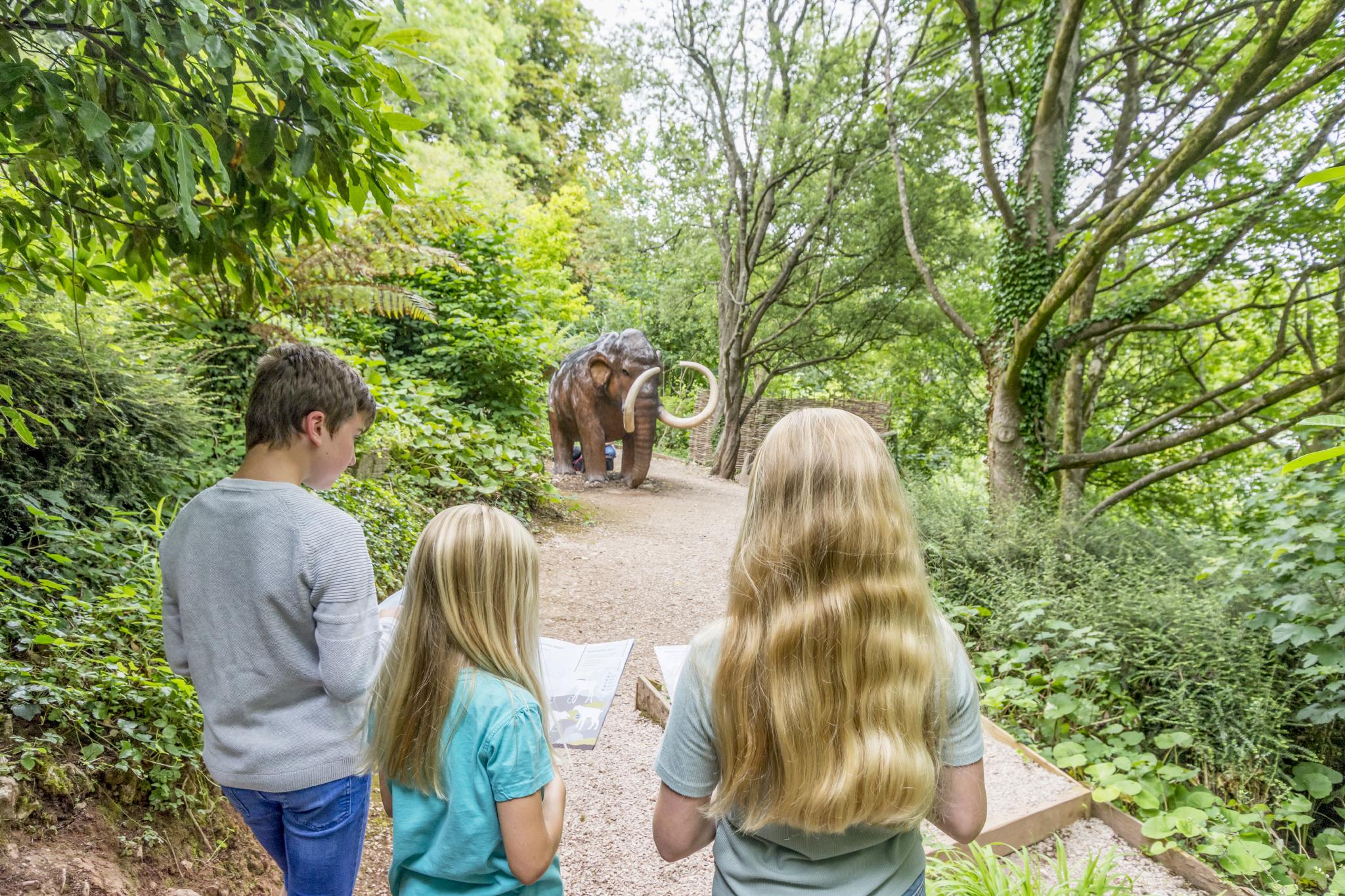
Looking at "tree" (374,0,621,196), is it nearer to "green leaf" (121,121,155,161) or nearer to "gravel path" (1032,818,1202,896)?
"green leaf" (121,121,155,161)

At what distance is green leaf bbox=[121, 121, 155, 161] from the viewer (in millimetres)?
1032

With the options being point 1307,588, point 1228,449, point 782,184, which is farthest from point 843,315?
point 1307,588

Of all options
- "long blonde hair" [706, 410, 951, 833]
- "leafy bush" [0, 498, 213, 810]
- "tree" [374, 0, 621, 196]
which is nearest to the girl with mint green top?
"long blonde hair" [706, 410, 951, 833]

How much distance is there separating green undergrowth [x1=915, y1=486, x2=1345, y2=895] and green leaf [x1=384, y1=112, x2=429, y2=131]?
3.37 m

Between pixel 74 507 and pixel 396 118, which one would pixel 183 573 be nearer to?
pixel 396 118

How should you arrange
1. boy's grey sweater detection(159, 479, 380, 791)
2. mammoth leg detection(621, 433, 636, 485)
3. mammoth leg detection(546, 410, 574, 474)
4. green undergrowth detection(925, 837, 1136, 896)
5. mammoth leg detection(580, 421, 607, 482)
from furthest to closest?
mammoth leg detection(546, 410, 574, 474) → mammoth leg detection(621, 433, 636, 485) → mammoth leg detection(580, 421, 607, 482) → green undergrowth detection(925, 837, 1136, 896) → boy's grey sweater detection(159, 479, 380, 791)

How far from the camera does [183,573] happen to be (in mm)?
1274

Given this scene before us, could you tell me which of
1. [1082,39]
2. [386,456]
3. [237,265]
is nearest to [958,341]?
[1082,39]

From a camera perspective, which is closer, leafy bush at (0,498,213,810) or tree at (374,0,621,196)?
leafy bush at (0,498,213,810)

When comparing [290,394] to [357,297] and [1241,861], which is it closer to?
[1241,861]

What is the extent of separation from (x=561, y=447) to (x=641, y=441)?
1327 millimetres

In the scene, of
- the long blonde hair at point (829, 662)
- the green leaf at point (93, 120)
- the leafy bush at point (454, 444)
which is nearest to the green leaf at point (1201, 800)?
the long blonde hair at point (829, 662)

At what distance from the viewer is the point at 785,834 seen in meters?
1.08

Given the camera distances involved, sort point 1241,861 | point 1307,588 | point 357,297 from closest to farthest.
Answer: point 1241,861
point 1307,588
point 357,297
